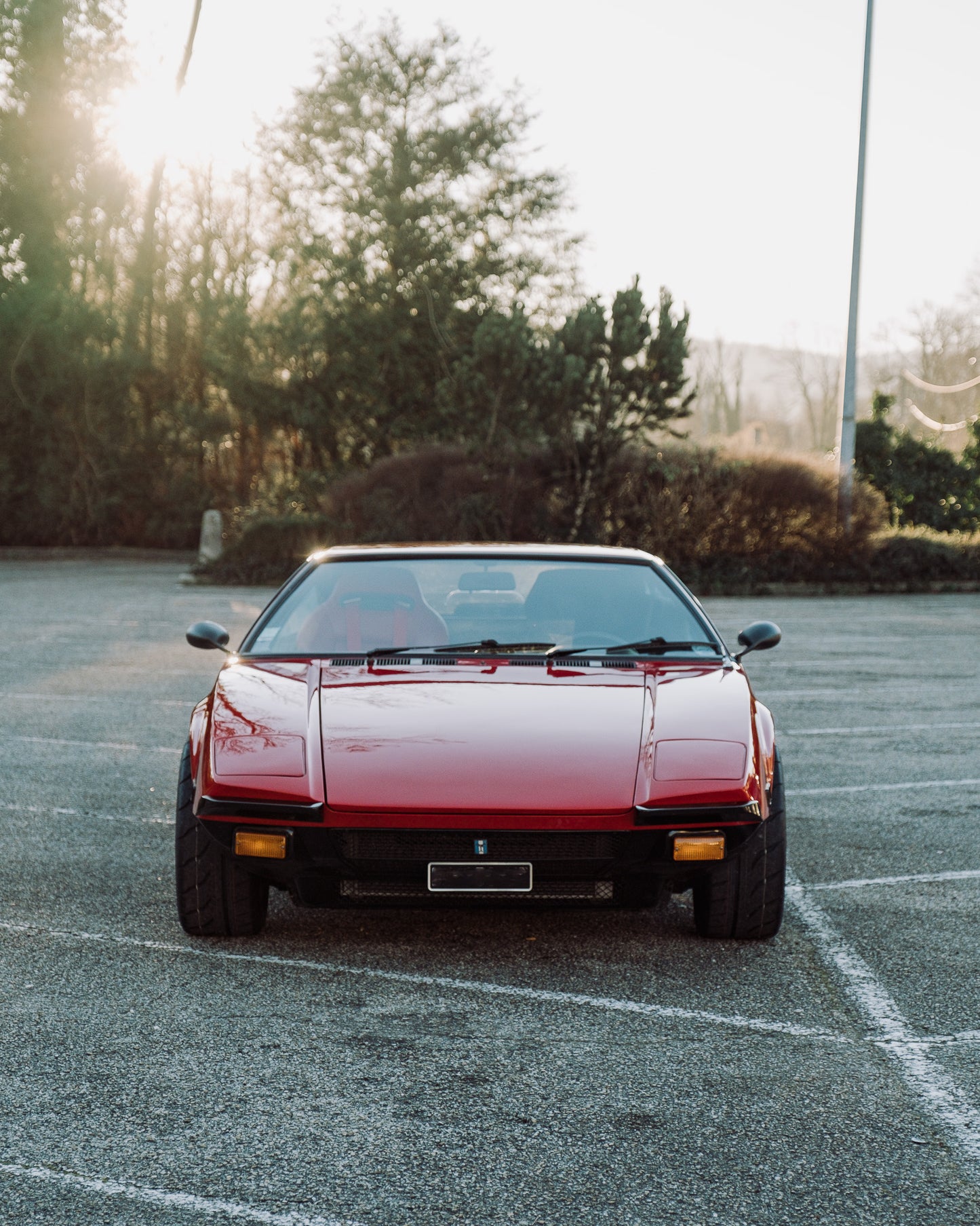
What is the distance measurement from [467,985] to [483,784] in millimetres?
595

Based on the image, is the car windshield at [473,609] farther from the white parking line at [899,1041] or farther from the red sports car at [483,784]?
the white parking line at [899,1041]

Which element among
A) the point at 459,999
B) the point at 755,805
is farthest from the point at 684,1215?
the point at 755,805

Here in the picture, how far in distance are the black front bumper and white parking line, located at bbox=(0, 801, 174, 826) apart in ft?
7.65

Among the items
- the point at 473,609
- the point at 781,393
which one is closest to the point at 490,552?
the point at 473,609

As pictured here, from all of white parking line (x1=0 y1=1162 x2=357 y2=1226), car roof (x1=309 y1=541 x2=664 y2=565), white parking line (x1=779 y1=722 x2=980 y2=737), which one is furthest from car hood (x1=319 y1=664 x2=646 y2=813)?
white parking line (x1=779 y1=722 x2=980 y2=737)

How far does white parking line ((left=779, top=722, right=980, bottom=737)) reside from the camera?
8930mm

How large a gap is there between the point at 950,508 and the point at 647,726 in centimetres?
2601

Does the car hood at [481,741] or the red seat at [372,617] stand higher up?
the red seat at [372,617]

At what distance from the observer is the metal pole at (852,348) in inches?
912

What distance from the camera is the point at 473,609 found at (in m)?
5.59

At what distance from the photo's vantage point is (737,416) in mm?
97562

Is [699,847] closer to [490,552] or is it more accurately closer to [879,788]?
[490,552]

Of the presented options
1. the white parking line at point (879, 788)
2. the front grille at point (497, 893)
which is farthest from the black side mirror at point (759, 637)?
the white parking line at point (879, 788)

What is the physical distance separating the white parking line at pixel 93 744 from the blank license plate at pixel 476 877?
14.3 feet
